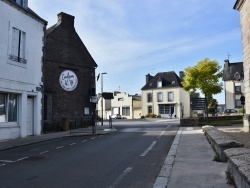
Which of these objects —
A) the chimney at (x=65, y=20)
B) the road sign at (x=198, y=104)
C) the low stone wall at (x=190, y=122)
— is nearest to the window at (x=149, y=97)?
the road sign at (x=198, y=104)

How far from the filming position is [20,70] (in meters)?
16.1

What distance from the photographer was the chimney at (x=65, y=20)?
969 inches

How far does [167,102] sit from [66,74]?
124ft

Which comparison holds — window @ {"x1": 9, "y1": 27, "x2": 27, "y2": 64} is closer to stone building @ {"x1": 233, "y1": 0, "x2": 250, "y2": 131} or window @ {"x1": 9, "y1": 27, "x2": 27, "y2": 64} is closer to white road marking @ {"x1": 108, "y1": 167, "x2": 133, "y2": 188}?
white road marking @ {"x1": 108, "y1": 167, "x2": 133, "y2": 188}

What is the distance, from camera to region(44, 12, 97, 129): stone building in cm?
2238

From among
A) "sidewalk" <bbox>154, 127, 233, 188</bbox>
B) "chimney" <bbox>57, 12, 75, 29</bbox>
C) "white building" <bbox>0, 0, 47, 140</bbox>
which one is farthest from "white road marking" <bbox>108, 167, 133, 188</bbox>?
"chimney" <bbox>57, 12, 75, 29</bbox>

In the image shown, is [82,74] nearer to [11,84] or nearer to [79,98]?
[79,98]

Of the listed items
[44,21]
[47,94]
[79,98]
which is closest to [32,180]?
[44,21]

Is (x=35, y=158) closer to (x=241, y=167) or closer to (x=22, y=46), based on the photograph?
(x=241, y=167)

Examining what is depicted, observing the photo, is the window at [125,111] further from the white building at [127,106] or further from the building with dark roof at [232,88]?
the building with dark roof at [232,88]

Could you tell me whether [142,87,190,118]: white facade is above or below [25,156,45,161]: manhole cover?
above

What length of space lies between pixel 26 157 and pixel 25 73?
786cm

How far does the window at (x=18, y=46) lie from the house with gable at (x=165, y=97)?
44230 mm

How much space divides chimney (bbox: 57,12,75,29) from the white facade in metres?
36.5
